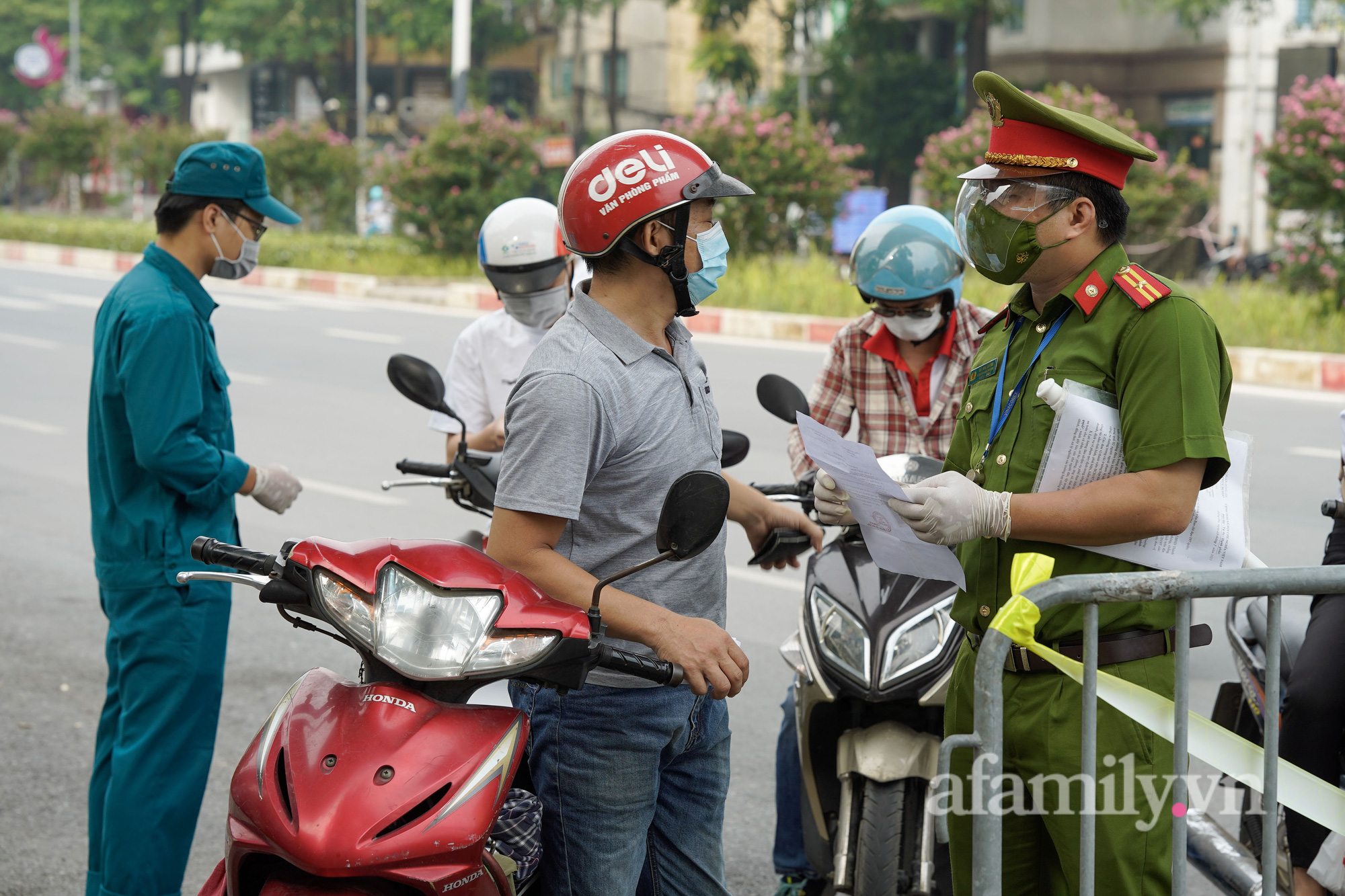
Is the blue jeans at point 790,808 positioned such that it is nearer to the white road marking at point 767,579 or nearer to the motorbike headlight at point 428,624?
the motorbike headlight at point 428,624

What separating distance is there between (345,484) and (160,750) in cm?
536

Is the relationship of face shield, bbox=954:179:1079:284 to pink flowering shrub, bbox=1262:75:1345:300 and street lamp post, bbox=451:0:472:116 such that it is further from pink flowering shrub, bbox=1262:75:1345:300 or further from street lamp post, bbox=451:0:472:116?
street lamp post, bbox=451:0:472:116

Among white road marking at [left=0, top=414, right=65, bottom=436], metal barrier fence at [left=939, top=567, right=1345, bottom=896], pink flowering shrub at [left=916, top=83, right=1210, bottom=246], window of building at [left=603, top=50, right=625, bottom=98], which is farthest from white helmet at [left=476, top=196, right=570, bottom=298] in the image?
window of building at [left=603, top=50, right=625, bottom=98]

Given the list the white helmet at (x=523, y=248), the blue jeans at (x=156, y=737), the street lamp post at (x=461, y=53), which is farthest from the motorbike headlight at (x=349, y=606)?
the street lamp post at (x=461, y=53)

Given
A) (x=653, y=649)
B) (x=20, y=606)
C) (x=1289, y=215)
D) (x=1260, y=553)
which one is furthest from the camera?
(x=1289, y=215)

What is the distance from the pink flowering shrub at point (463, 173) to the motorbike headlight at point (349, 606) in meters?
18.9

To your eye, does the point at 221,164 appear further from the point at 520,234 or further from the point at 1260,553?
the point at 1260,553

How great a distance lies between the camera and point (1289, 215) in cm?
2370

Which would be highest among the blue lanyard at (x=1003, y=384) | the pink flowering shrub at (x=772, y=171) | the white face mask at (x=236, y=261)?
the pink flowering shrub at (x=772, y=171)

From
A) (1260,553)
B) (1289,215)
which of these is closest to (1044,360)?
(1260,553)

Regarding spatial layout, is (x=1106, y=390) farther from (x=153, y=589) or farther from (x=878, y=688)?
(x=153, y=589)

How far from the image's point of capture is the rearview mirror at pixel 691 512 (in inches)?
79.9

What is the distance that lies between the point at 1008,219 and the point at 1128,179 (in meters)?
14.8

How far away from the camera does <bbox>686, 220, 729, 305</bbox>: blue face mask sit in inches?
95.3
